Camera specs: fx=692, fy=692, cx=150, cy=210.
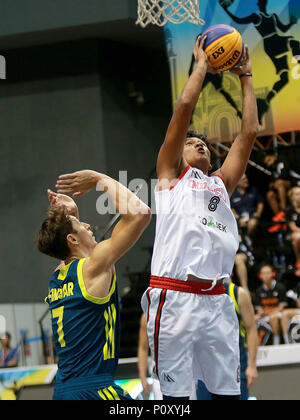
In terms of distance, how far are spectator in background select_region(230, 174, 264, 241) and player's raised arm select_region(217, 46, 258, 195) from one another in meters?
6.74

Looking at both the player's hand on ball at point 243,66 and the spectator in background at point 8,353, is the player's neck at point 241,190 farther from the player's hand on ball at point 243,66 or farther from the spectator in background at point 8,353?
the player's hand on ball at point 243,66

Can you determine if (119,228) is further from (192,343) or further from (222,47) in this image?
(222,47)

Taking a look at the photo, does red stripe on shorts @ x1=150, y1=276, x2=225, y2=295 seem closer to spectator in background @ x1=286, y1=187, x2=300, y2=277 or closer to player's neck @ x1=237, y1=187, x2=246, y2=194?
spectator in background @ x1=286, y1=187, x2=300, y2=277

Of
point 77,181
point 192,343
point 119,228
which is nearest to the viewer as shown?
point 119,228

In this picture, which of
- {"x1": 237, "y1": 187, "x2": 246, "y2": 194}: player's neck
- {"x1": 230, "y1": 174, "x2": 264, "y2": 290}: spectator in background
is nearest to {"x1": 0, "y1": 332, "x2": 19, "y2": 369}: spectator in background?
{"x1": 230, "y1": 174, "x2": 264, "y2": 290}: spectator in background

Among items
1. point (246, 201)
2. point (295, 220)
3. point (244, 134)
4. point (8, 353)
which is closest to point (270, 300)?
point (295, 220)

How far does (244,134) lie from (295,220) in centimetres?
651

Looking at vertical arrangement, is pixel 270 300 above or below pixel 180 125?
below

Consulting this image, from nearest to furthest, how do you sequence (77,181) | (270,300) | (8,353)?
1. (77,181)
2. (270,300)
3. (8,353)

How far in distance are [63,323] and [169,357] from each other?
72 cm

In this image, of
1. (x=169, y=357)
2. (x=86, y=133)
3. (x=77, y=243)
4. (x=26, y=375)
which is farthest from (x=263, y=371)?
(x=86, y=133)

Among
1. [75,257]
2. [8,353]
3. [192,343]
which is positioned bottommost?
[8,353]

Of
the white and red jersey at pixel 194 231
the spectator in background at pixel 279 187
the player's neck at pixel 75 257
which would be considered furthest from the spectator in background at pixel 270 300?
the player's neck at pixel 75 257

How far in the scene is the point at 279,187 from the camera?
1151cm
